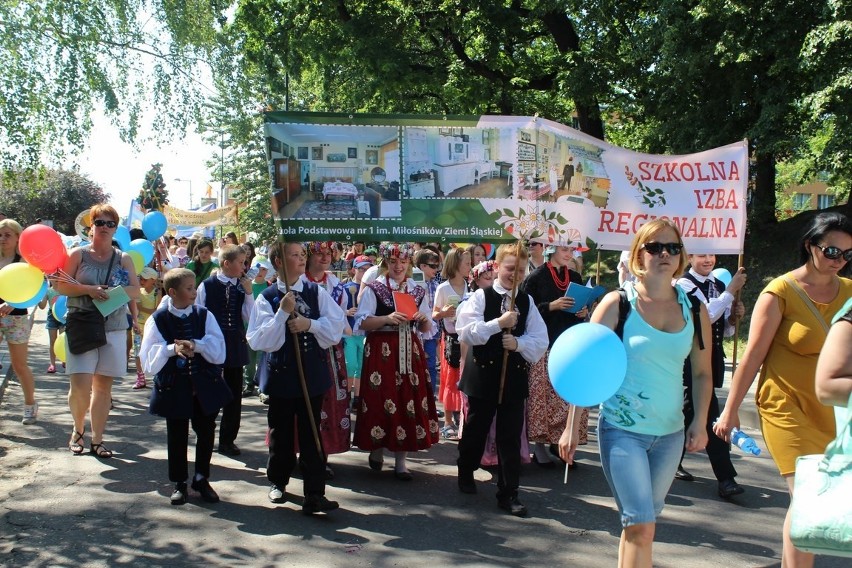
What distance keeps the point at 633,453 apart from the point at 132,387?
8852 mm

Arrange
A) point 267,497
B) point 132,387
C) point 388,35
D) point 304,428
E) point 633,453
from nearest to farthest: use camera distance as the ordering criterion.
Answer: point 633,453 < point 304,428 < point 267,497 < point 132,387 < point 388,35

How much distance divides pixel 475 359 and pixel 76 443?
12.1ft

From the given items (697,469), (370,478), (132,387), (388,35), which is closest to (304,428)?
(370,478)

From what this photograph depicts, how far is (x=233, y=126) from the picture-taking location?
11.3 metres

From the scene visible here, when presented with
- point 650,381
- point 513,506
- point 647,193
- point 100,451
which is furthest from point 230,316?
point 650,381

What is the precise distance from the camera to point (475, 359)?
6.29 metres

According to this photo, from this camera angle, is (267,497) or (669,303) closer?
(669,303)

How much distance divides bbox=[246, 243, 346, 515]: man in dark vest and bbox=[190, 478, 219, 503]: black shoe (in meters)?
0.42

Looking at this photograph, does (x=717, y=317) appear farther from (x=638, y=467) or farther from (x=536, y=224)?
(x=638, y=467)

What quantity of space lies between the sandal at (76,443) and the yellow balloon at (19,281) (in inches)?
51.9

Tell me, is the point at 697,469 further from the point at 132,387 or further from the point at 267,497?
the point at 132,387

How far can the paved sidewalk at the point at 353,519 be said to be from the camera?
16.7ft

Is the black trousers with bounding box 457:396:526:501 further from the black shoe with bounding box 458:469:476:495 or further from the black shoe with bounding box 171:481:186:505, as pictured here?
the black shoe with bounding box 171:481:186:505

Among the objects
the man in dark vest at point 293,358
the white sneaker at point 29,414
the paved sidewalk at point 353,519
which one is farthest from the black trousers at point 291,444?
the white sneaker at point 29,414
